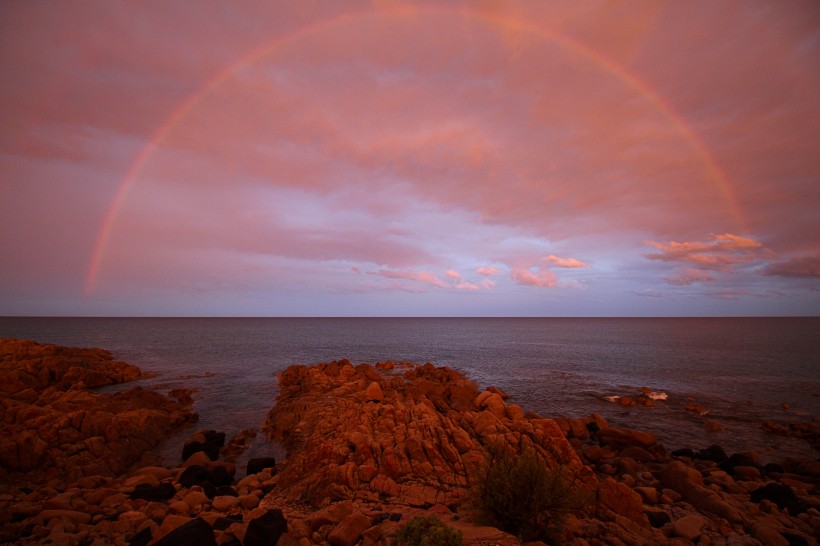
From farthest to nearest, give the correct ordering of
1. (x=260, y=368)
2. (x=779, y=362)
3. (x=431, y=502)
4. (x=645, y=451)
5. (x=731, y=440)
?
(x=779, y=362) → (x=260, y=368) → (x=731, y=440) → (x=645, y=451) → (x=431, y=502)

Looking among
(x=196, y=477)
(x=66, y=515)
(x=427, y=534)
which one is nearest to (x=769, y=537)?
(x=427, y=534)

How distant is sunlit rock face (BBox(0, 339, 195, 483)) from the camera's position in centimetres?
1506

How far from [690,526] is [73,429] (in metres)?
24.1

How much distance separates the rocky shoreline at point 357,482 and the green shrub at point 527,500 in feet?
0.92

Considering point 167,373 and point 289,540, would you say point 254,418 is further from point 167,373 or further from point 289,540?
point 167,373

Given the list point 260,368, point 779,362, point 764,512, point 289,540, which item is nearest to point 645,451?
point 764,512

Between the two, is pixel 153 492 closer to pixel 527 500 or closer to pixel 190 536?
pixel 190 536

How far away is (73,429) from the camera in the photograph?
687 inches

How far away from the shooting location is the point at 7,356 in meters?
34.9

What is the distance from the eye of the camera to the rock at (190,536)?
838 cm

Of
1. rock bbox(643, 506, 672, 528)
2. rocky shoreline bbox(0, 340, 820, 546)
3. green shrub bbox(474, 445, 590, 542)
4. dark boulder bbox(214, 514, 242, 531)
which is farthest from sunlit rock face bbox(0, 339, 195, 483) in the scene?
rock bbox(643, 506, 672, 528)

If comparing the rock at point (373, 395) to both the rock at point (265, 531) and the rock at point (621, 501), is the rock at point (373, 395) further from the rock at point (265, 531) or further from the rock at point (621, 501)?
the rock at point (621, 501)

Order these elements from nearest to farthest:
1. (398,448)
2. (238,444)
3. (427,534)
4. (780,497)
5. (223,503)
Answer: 1. (427,534)
2. (223,503)
3. (780,497)
4. (398,448)
5. (238,444)

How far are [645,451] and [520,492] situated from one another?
13.6 meters
